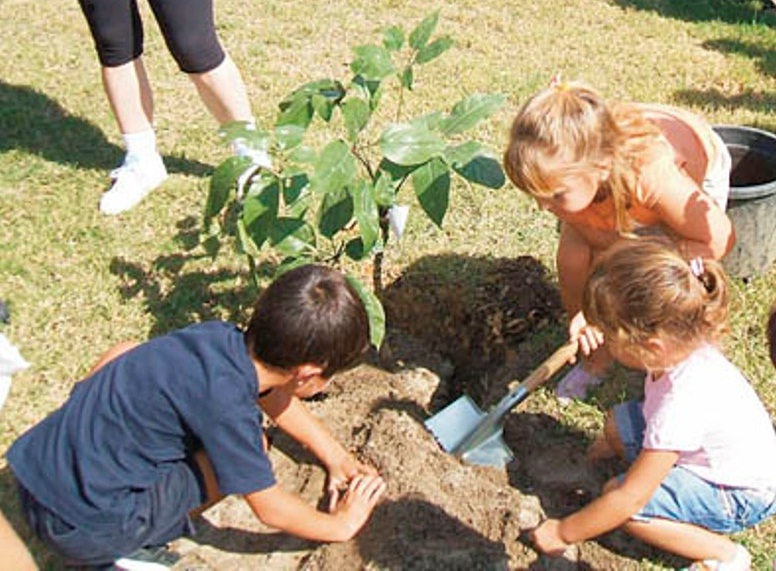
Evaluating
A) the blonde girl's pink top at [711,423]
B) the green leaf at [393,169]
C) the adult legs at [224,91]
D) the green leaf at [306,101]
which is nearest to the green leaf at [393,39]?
the green leaf at [306,101]

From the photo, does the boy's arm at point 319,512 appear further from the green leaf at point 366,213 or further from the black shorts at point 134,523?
the green leaf at point 366,213

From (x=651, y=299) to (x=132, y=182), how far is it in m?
2.07

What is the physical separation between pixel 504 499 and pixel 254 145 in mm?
970

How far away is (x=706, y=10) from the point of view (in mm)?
4664

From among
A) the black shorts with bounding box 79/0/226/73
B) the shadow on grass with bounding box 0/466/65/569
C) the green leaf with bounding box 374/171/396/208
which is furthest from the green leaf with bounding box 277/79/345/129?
the shadow on grass with bounding box 0/466/65/569

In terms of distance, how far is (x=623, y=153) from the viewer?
2.11m

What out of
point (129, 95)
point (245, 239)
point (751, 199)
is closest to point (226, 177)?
point (245, 239)

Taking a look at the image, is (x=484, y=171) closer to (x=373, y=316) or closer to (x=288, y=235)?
(x=373, y=316)

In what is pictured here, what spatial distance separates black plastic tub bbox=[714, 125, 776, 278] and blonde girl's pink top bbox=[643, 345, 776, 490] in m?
0.85

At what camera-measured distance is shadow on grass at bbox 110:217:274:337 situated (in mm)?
2756

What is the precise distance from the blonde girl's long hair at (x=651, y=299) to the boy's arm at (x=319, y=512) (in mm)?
644

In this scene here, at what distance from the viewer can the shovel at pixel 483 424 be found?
2254 millimetres

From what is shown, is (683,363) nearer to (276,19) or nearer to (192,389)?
(192,389)

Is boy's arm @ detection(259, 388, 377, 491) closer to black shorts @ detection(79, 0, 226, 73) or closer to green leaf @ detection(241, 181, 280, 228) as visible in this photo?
green leaf @ detection(241, 181, 280, 228)
